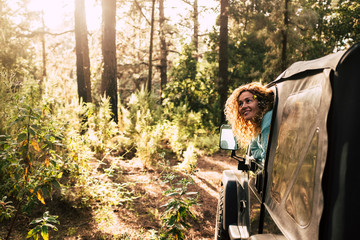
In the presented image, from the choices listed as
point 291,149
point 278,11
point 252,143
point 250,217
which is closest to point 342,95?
point 291,149

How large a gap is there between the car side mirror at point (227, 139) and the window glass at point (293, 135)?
1.51 m

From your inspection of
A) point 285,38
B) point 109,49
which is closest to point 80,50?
point 109,49

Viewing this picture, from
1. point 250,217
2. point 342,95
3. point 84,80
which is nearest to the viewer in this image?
point 342,95

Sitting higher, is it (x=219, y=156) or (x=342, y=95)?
(x=342, y=95)

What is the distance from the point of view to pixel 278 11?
15117 mm

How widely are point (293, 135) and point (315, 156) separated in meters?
0.32

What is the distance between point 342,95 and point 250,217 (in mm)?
1414

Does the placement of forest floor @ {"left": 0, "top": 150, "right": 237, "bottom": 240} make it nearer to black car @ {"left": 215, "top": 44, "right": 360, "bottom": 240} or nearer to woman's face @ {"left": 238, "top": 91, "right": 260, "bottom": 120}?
woman's face @ {"left": 238, "top": 91, "right": 260, "bottom": 120}

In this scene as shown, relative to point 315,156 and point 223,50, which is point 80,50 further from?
point 315,156

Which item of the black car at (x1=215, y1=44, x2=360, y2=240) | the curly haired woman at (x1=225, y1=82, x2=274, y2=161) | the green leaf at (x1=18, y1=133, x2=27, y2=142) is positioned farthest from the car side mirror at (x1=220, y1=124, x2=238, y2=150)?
the green leaf at (x1=18, y1=133, x2=27, y2=142)

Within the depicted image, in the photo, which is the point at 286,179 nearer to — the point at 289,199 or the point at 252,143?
the point at 289,199

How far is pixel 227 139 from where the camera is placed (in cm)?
317

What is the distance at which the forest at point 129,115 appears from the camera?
3172mm

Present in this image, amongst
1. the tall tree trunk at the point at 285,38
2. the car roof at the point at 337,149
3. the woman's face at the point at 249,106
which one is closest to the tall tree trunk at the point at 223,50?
the tall tree trunk at the point at 285,38
